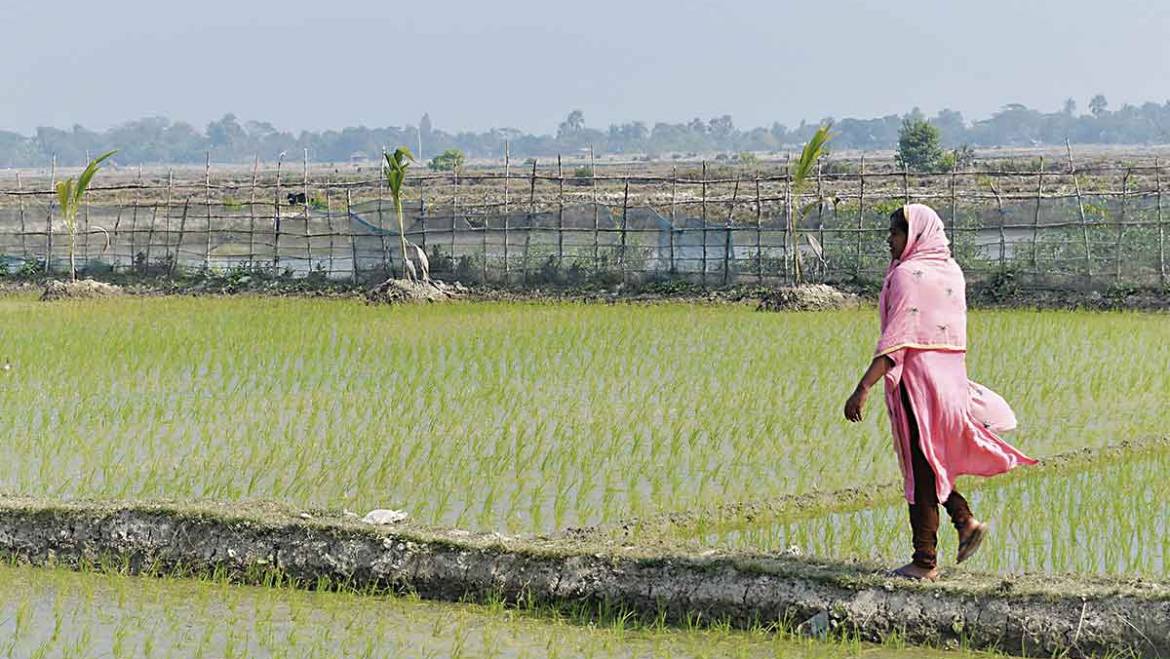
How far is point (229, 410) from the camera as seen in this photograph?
8.99 m

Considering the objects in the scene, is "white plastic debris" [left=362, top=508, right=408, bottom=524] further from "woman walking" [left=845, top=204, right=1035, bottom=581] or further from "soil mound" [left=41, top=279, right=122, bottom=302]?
"soil mound" [left=41, top=279, right=122, bottom=302]

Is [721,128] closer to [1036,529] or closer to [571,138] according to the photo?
[571,138]

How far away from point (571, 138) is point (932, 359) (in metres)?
136

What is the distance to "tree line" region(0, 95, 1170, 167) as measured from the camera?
4936 inches

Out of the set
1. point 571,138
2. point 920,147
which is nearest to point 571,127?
point 571,138

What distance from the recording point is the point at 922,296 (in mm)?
4668

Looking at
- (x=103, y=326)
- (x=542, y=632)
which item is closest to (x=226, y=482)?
(x=542, y=632)

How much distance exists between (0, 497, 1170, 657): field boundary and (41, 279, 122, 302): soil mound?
10479 mm

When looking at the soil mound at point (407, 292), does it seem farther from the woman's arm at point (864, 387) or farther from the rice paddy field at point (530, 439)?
the woman's arm at point (864, 387)

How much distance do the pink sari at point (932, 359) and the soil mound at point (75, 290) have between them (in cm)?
1295

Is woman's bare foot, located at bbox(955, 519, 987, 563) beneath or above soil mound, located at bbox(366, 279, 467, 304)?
above

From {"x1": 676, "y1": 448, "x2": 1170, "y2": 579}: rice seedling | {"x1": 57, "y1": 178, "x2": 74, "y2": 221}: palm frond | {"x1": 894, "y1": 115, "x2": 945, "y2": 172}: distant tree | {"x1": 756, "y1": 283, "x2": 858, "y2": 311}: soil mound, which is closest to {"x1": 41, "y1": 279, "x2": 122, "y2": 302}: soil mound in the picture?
{"x1": 57, "y1": 178, "x2": 74, "y2": 221}: palm frond

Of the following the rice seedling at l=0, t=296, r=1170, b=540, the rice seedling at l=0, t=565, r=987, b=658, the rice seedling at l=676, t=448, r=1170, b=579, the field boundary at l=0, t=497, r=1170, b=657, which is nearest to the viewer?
the field boundary at l=0, t=497, r=1170, b=657

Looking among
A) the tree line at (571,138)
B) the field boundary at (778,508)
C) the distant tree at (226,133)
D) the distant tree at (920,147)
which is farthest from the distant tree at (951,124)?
the field boundary at (778,508)
